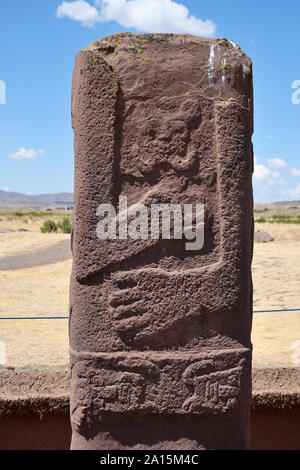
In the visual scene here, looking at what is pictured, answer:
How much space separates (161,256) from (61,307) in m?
6.97

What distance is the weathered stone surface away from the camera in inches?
99.3

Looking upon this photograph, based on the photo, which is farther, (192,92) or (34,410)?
(34,410)

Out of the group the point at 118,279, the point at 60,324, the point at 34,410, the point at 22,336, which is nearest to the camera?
the point at 118,279

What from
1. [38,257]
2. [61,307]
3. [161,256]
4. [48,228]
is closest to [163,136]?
[161,256]

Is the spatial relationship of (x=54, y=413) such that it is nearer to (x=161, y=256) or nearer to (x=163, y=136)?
(x=161, y=256)

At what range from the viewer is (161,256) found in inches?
100

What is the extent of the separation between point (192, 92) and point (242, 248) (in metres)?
0.76

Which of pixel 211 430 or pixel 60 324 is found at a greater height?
pixel 211 430

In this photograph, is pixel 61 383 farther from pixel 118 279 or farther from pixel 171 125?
pixel 171 125

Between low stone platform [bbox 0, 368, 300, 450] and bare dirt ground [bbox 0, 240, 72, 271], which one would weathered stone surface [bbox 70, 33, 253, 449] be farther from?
bare dirt ground [bbox 0, 240, 72, 271]

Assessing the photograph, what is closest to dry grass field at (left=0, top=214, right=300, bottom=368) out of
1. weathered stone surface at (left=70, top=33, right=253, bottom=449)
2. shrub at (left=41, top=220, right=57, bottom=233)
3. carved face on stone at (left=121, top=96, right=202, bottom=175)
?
weathered stone surface at (left=70, top=33, right=253, bottom=449)

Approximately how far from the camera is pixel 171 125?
255 cm

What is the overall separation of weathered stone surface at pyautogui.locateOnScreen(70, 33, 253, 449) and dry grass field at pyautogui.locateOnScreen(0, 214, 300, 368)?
121 inches

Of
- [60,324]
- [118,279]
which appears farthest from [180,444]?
[60,324]
